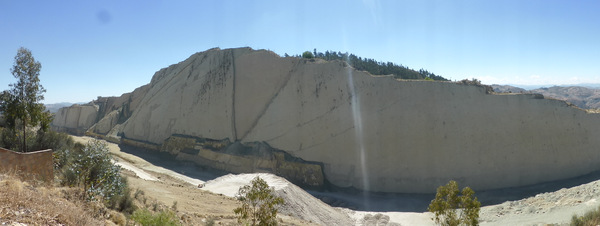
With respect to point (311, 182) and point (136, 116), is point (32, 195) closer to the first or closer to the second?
point (311, 182)

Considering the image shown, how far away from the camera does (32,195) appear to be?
508cm

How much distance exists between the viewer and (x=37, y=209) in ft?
15.3

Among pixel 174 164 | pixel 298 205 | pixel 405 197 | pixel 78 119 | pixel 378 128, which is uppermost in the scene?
pixel 78 119

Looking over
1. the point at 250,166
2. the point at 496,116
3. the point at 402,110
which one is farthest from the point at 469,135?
the point at 250,166

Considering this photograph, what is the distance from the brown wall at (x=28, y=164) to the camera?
6.75 meters

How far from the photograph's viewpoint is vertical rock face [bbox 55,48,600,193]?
1833cm

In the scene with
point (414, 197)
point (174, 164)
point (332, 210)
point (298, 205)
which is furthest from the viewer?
point (174, 164)

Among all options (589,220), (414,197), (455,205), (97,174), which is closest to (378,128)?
(414,197)

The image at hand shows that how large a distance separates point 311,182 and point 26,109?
48.4 ft

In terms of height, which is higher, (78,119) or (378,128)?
(78,119)

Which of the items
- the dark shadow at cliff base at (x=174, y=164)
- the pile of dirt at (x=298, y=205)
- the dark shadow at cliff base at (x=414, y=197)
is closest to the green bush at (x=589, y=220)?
the pile of dirt at (x=298, y=205)

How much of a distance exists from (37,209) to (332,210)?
497 inches

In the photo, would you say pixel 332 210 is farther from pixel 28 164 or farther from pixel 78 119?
pixel 78 119

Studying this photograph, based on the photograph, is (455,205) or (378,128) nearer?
(455,205)
